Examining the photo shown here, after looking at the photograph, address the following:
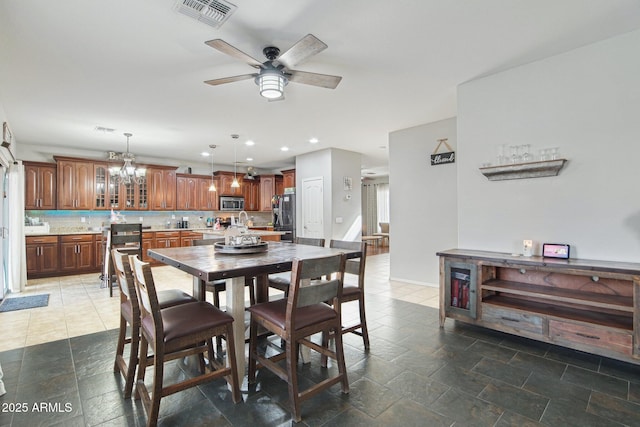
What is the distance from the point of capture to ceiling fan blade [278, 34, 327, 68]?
2.08 m

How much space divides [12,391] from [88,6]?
106 inches

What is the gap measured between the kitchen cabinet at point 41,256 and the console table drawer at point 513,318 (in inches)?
285

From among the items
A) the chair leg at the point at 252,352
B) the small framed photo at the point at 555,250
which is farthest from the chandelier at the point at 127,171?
the small framed photo at the point at 555,250

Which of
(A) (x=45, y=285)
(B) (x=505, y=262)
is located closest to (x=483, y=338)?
(B) (x=505, y=262)

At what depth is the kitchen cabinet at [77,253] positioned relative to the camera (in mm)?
5953

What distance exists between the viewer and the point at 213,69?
3035 mm

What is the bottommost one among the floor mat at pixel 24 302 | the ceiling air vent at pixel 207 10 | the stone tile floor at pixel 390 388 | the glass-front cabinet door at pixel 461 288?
the stone tile floor at pixel 390 388

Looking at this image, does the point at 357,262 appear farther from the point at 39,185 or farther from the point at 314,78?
the point at 39,185

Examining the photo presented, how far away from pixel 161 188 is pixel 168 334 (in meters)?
6.50

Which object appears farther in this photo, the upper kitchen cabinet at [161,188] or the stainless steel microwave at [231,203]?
the stainless steel microwave at [231,203]

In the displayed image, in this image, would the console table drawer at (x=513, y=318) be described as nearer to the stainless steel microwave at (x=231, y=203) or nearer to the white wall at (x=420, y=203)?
the white wall at (x=420, y=203)

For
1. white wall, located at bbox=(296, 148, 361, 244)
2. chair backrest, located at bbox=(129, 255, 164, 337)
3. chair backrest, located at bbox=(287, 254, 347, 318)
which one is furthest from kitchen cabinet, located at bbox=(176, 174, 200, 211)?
chair backrest, located at bbox=(287, 254, 347, 318)

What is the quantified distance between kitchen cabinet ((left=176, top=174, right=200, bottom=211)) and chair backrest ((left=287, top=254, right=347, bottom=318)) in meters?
6.79

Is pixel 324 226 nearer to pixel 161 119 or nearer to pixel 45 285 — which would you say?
pixel 161 119
